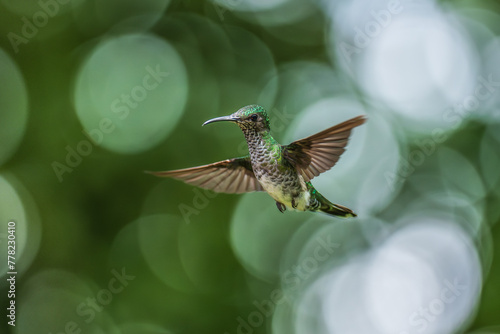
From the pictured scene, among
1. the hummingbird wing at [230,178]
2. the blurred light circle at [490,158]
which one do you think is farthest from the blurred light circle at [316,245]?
the hummingbird wing at [230,178]

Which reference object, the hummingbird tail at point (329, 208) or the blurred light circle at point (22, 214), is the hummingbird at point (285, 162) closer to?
the hummingbird tail at point (329, 208)

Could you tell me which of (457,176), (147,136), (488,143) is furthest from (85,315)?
(488,143)

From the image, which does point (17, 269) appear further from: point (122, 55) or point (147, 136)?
point (122, 55)

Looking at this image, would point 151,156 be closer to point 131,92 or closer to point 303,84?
point 131,92

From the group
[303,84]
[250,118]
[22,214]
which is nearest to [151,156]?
[22,214]

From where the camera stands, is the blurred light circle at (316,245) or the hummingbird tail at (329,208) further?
the blurred light circle at (316,245)

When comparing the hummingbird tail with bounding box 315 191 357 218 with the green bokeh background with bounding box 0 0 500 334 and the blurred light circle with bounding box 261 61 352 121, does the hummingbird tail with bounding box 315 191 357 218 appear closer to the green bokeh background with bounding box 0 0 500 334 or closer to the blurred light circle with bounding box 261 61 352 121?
the green bokeh background with bounding box 0 0 500 334
